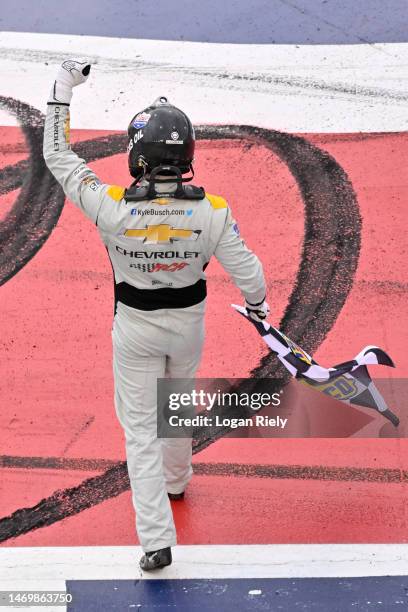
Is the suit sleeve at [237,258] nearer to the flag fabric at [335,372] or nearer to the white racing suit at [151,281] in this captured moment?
the white racing suit at [151,281]

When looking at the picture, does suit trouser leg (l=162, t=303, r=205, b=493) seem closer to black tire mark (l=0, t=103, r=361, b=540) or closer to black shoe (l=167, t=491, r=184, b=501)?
black shoe (l=167, t=491, r=184, b=501)

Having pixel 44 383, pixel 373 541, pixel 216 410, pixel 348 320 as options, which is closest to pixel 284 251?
pixel 348 320

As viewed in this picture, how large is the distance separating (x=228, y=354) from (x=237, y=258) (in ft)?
4.47

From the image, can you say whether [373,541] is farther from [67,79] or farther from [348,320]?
[67,79]

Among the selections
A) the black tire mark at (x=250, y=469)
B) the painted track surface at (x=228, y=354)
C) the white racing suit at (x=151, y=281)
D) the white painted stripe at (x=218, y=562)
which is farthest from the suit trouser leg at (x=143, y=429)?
the black tire mark at (x=250, y=469)

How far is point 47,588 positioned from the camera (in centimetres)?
415

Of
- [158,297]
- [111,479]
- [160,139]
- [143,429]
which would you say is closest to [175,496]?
[111,479]

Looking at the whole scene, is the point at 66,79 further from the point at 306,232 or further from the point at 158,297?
the point at 306,232

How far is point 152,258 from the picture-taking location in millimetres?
3959

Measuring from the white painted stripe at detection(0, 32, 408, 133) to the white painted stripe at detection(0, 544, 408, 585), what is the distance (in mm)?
3007

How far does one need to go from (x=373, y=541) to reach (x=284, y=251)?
197 cm

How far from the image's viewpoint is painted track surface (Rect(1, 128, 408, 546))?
177 inches

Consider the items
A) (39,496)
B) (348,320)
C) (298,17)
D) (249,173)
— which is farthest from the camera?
(298,17)

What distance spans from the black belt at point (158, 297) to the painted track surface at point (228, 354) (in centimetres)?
103
